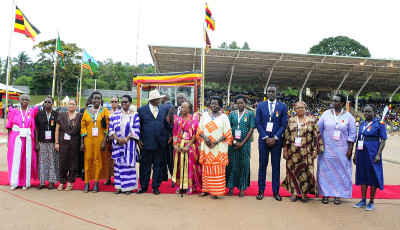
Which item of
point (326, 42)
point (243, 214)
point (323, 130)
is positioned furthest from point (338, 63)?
point (326, 42)

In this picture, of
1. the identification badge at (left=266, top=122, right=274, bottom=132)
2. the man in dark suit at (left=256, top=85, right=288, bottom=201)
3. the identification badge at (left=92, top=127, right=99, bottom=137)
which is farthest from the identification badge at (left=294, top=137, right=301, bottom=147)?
the identification badge at (left=92, top=127, right=99, bottom=137)

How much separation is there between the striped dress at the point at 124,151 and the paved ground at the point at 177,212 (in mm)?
225

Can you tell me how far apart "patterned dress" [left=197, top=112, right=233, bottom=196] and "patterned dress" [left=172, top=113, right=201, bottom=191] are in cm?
20

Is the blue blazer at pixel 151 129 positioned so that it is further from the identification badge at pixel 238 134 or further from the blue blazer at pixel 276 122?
the blue blazer at pixel 276 122

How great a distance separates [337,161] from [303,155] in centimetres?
56

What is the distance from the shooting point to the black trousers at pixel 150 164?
4281mm

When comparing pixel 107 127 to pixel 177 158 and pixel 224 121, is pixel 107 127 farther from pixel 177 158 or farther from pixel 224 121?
pixel 224 121

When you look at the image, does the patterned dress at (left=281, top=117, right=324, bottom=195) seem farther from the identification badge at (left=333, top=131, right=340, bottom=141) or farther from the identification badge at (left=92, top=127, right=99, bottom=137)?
the identification badge at (left=92, top=127, right=99, bottom=137)

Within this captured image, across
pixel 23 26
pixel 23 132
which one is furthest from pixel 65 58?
pixel 23 132

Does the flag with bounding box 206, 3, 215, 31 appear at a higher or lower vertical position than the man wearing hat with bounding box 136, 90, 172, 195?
higher

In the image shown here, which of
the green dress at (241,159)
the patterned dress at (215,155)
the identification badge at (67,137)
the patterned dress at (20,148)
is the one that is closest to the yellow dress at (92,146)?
the identification badge at (67,137)

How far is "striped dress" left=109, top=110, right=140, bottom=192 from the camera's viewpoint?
4.17 metres

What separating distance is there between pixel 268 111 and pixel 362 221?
1941 millimetres

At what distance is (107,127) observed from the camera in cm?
437
